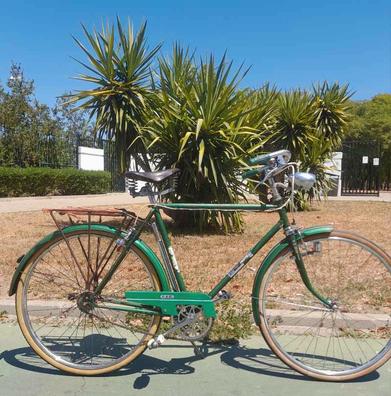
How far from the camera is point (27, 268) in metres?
3.52

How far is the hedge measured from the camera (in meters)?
16.8

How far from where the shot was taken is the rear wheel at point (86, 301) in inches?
138

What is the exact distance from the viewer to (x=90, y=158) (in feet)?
68.5

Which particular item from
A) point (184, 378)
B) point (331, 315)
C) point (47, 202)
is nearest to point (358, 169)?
point (47, 202)

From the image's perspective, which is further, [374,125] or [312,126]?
[374,125]

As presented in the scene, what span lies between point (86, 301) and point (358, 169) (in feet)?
64.0

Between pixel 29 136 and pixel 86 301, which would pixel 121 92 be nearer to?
pixel 86 301

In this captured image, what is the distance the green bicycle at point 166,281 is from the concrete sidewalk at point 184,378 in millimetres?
102

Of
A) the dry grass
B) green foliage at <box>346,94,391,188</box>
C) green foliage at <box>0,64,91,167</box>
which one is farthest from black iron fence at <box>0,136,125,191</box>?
green foliage at <box>346,94,391,188</box>

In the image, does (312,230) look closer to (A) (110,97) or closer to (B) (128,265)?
(B) (128,265)

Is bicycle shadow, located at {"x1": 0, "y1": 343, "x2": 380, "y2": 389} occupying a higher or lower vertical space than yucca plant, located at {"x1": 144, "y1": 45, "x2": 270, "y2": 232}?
lower

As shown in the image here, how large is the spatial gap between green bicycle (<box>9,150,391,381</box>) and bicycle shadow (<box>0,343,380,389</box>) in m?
0.11

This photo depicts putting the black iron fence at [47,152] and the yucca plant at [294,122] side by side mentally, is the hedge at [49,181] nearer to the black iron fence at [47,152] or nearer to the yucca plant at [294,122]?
the black iron fence at [47,152]

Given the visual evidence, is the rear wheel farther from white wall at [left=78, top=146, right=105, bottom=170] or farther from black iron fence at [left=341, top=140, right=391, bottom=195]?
black iron fence at [left=341, top=140, right=391, bottom=195]
